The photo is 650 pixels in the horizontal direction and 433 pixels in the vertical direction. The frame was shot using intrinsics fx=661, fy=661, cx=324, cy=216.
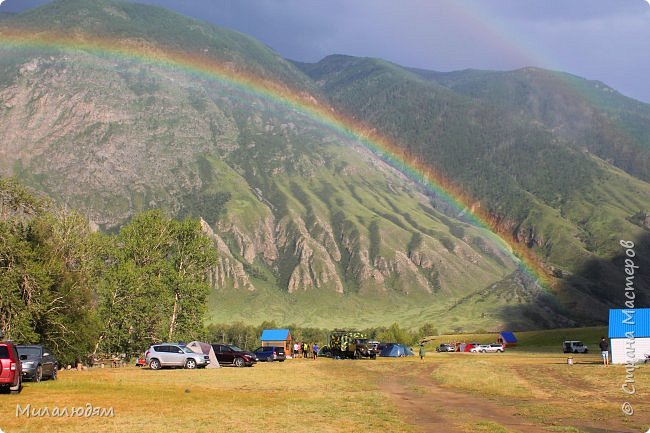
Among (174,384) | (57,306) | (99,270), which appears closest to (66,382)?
(174,384)

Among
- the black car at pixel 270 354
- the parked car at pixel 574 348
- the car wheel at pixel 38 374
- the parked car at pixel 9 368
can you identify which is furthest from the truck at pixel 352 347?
the parked car at pixel 9 368

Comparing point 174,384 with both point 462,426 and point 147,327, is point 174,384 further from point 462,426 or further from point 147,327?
point 147,327

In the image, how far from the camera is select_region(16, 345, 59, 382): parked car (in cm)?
3494

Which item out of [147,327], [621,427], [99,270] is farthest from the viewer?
[99,270]

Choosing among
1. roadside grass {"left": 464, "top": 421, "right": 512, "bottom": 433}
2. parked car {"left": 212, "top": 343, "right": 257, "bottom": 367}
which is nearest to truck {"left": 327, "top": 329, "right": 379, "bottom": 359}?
parked car {"left": 212, "top": 343, "right": 257, "bottom": 367}

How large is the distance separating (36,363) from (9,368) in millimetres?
7828

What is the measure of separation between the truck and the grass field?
2897 cm

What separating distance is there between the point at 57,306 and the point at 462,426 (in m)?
39.6

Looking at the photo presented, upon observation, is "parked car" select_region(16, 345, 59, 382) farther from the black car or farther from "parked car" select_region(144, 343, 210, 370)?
the black car

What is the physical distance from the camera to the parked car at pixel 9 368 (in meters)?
27.6

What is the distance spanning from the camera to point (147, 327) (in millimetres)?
75688

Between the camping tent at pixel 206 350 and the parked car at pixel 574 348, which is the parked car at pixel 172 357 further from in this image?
the parked car at pixel 574 348

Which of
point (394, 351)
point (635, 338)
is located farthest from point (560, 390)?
point (394, 351)

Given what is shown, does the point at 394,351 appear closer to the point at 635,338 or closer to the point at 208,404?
the point at 635,338
